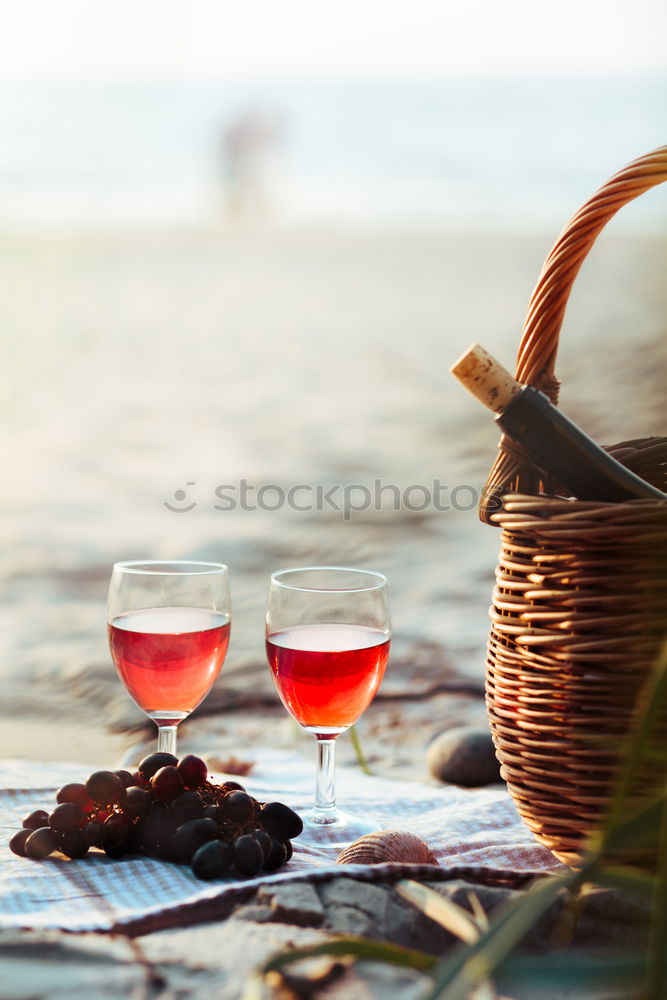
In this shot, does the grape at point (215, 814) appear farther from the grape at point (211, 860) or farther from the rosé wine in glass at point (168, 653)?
the rosé wine in glass at point (168, 653)

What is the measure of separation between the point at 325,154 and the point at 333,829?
8445 mm

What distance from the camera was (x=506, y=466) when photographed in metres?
1.01

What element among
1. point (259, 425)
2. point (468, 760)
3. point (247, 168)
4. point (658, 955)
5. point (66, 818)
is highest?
point (247, 168)

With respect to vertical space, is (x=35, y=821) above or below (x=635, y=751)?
below

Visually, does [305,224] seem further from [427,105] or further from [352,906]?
[352,906]

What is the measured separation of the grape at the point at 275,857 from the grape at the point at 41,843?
197 millimetres

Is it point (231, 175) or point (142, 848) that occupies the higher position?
point (231, 175)

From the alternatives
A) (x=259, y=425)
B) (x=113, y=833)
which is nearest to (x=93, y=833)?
(x=113, y=833)

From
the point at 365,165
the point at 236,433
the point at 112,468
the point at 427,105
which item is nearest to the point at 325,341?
the point at 236,433

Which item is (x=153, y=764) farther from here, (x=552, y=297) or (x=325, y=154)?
(x=325, y=154)

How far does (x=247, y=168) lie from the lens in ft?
27.0

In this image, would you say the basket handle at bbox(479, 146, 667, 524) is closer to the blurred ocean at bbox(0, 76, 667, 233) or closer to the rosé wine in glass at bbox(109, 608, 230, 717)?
the rosé wine in glass at bbox(109, 608, 230, 717)

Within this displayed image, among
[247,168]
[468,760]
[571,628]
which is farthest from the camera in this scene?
[247,168]

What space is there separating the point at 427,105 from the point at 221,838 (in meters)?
8.82
